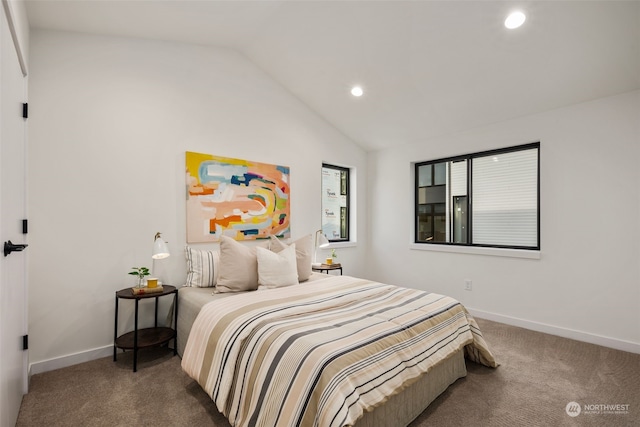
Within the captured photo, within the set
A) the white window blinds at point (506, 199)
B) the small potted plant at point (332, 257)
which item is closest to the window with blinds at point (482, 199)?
the white window blinds at point (506, 199)

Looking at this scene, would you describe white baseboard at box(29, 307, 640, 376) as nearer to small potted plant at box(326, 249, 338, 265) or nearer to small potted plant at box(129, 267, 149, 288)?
small potted plant at box(129, 267, 149, 288)

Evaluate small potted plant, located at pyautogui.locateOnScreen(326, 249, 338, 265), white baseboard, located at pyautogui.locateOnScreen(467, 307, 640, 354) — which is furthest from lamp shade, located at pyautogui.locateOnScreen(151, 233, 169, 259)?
white baseboard, located at pyautogui.locateOnScreen(467, 307, 640, 354)

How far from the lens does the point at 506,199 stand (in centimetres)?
362

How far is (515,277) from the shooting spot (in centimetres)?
339

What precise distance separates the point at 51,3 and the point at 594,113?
4.58 m

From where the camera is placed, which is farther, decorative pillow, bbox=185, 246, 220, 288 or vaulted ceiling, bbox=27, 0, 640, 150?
decorative pillow, bbox=185, 246, 220, 288

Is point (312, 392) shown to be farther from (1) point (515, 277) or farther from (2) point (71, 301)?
(1) point (515, 277)

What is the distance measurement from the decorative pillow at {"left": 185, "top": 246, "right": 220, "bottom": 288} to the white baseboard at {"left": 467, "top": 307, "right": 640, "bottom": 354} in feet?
9.89

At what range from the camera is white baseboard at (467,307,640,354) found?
2729 mm

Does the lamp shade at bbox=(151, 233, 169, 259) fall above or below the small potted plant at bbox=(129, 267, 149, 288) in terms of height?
above

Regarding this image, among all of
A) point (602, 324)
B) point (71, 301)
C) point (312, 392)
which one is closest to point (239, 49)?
point (71, 301)

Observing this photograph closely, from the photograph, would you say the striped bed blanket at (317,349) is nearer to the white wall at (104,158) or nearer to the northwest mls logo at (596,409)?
the northwest mls logo at (596,409)

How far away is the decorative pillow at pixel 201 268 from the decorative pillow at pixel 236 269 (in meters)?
0.26

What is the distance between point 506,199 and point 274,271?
9.31ft
